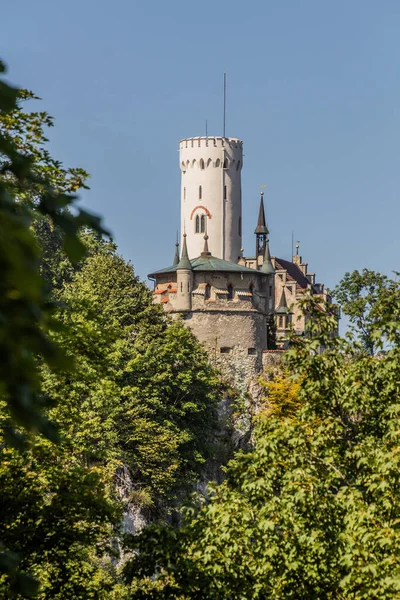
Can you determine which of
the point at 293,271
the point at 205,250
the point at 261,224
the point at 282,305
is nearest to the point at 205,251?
the point at 205,250

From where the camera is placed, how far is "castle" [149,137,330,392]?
8506 cm

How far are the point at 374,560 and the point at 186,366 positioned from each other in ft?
172

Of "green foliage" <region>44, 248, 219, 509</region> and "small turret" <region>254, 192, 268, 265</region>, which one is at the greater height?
"small turret" <region>254, 192, 268, 265</region>

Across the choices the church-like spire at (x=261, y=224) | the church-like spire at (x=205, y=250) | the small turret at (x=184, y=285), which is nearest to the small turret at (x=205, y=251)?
the church-like spire at (x=205, y=250)

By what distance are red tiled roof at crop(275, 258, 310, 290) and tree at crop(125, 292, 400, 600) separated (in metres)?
114

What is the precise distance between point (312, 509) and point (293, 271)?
123m

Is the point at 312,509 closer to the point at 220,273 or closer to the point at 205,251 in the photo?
the point at 220,273

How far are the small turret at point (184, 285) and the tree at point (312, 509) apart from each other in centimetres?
6640

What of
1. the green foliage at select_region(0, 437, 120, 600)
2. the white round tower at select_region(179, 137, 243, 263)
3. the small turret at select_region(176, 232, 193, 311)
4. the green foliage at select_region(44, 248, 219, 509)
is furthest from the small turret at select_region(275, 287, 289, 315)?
the green foliage at select_region(0, 437, 120, 600)

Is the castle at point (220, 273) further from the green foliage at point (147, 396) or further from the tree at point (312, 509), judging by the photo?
the tree at point (312, 509)

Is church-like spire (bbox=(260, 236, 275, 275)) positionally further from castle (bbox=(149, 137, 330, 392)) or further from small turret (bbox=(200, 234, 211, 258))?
small turret (bbox=(200, 234, 211, 258))

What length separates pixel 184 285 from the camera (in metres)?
87.1

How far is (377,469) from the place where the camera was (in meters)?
17.2

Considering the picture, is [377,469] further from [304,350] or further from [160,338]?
[160,338]
